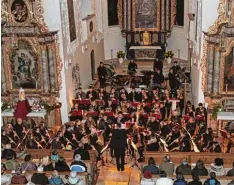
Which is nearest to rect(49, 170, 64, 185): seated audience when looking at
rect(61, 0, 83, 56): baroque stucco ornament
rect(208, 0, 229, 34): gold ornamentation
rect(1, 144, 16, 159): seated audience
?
rect(1, 144, 16, 159): seated audience

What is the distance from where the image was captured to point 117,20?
2989 cm

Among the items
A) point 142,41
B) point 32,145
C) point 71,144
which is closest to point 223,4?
point 71,144

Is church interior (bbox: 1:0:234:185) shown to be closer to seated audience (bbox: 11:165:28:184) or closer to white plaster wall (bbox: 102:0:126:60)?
seated audience (bbox: 11:165:28:184)

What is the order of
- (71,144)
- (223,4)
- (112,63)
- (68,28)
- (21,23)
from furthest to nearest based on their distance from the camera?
(112,63) → (68,28) → (21,23) → (223,4) → (71,144)

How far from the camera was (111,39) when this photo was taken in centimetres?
2997

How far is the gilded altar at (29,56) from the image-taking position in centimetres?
1875

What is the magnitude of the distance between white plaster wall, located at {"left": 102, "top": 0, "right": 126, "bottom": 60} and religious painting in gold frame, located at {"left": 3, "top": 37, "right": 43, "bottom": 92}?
1066 cm

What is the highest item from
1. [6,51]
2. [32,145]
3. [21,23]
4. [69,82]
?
[21,23]

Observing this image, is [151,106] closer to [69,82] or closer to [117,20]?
[69,82]

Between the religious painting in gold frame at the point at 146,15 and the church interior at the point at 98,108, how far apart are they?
9.22ft

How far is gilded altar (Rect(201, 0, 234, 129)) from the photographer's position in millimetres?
17750

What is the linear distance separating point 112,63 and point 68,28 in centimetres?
917

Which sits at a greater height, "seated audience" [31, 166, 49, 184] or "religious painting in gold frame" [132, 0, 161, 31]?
"religious painting in gold frame" [132, 0, 161, 31]

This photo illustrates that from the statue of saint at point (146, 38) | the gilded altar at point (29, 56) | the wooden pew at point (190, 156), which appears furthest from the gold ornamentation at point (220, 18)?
the statue of saint at point (146, 38)
